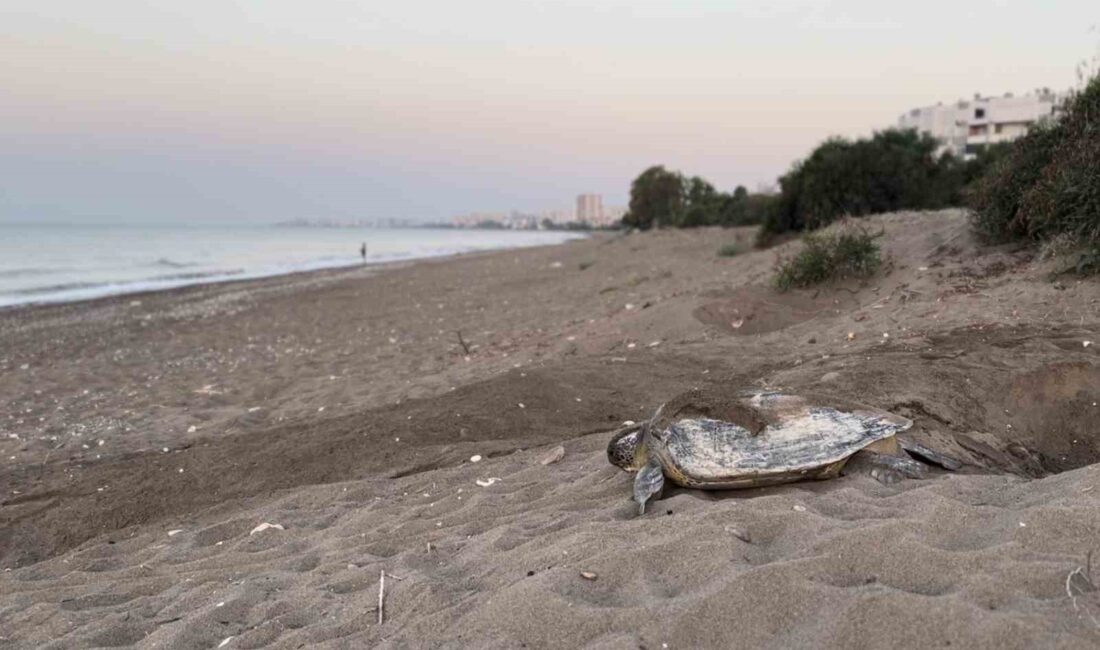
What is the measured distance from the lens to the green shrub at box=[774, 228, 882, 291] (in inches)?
397

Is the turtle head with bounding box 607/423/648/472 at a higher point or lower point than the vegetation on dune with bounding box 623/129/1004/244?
lower

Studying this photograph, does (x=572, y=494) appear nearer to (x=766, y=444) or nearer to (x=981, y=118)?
(x=766, y=444)

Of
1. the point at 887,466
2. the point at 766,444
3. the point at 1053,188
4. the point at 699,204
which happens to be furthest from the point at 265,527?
the point at 699,204

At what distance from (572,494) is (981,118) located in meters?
73.8

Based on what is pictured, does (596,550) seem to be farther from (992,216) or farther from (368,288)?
(368,288)

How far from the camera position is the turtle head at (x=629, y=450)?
4.28m

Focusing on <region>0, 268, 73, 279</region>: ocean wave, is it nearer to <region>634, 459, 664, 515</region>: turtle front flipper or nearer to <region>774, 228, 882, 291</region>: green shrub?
<region>774, 228, 882, 291</region>: green shrub

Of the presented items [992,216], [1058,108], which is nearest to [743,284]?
[992,216]

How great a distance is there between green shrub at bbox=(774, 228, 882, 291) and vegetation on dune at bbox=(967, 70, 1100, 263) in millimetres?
1425

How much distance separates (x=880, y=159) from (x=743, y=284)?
855 centimetres

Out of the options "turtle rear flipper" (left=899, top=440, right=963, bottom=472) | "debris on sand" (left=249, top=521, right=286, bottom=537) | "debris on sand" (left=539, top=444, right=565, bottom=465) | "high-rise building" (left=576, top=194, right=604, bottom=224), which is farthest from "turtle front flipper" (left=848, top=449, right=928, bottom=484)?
"high-rise building" (left=576, top=194, right=604, bottom=224)

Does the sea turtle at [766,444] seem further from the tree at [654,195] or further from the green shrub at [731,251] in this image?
the tree at [654,195]

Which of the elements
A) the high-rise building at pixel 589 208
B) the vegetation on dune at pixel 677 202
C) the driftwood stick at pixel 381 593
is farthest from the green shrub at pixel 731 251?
the high-rise building at pixel 589 208

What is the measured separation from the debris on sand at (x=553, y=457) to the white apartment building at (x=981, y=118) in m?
62.6
